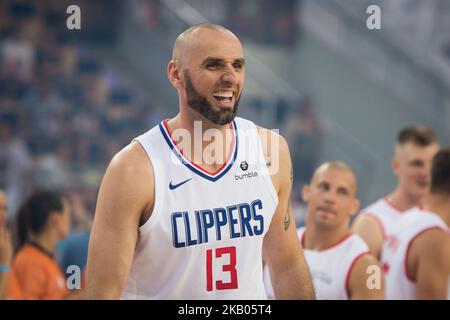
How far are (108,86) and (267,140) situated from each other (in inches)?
398

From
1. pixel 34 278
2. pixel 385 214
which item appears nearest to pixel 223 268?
pixel 34 278

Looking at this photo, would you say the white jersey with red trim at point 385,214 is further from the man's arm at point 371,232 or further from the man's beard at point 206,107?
the man's beard at point 206,107

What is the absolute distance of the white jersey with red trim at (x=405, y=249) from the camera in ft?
17.4

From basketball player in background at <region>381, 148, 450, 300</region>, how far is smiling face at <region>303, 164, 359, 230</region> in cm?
48

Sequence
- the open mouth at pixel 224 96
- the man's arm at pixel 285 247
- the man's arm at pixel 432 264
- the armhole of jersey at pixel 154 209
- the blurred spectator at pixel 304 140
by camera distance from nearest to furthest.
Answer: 1. the armhole of jersey at pixel 154 209
2. the open mouth at pixel 224 96
3. the man's arm at pixel 285 247
4. the man's arm at pixel 432 264
5. the blurred spectator at pixel 304 140

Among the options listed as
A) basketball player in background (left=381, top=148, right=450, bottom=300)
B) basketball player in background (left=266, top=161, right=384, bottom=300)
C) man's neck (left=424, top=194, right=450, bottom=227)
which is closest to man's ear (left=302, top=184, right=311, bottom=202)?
basketball player in background (left=266, top=161, right=384, bottom=300)

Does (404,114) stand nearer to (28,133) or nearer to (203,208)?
(28,133)

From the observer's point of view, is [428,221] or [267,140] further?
[428,221]

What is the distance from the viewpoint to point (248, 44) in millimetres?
15961

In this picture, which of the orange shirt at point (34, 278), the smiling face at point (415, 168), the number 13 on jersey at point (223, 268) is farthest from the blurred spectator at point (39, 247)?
the smiling face at point (415, 168)

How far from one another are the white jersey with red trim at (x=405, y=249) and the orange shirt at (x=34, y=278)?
224 centimetres

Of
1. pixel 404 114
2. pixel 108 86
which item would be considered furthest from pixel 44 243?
pixel 404 114

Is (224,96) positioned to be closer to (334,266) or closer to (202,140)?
(202,140)

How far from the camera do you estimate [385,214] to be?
6.89 meters
